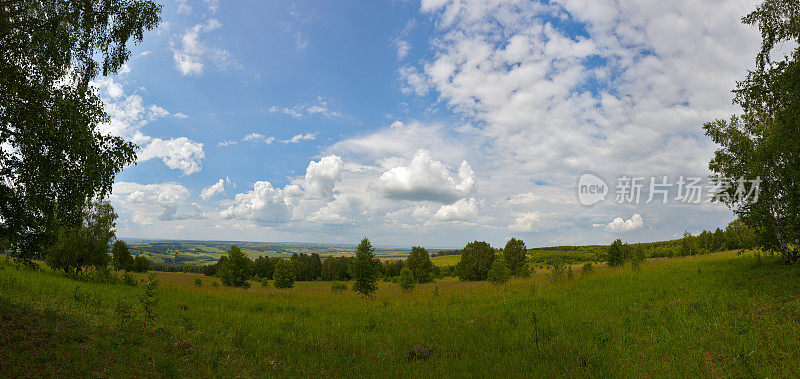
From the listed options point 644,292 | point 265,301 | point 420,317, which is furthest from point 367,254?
point 644,292

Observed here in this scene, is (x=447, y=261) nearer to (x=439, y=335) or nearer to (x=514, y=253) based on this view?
(x=514, y=253)

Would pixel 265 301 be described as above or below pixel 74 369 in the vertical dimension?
below

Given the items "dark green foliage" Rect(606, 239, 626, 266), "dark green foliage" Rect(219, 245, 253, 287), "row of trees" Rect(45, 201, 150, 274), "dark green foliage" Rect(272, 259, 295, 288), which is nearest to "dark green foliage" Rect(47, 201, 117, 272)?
"row of trees" Rect(45, 201, 150, 274)

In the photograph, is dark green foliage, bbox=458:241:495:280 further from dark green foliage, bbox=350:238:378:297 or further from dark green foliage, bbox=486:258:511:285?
dark green foliage, bbox=350:238:378:297

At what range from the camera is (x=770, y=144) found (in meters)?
13.1

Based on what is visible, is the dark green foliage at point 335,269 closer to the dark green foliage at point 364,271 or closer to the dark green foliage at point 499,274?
the dark green foliage at point 499,274

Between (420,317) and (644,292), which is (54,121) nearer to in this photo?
(420,317)

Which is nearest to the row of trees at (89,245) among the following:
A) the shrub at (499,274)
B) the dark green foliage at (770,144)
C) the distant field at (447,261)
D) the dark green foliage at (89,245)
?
the dark green foliage at (89,245)

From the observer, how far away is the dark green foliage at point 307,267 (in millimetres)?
92375

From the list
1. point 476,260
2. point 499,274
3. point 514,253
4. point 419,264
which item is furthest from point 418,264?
point 499,274

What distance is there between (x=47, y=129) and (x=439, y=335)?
13209 millimetres

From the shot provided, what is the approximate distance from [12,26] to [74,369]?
8.72m

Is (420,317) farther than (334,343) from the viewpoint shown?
Yes

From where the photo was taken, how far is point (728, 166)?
1803 cm
